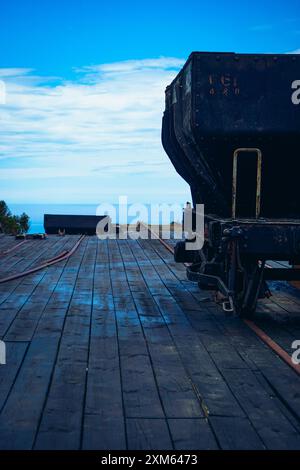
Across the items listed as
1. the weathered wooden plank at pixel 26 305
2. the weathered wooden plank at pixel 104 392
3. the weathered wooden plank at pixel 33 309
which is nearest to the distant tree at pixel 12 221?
the weathered wooden plank at pixel 33 309

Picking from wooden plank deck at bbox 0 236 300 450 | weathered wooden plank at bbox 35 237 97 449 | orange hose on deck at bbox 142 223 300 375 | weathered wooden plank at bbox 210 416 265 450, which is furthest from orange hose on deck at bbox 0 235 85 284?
weathered wooden plank at bbox 210 416 265 450

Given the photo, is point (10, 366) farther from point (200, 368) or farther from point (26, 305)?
point (26, 305)

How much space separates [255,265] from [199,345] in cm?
151

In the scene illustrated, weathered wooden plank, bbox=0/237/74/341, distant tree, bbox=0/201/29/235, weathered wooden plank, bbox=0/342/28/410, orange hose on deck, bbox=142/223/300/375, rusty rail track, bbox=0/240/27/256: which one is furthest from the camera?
distant tree, bbox=0/201/29/235

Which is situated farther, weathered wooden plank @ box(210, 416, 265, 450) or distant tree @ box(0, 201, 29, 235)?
distant tree @ box(0, 201, 29, 235)

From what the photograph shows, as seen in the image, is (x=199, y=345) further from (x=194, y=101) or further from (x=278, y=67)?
(x=278, y=67)

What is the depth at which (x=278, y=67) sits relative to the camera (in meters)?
6.66

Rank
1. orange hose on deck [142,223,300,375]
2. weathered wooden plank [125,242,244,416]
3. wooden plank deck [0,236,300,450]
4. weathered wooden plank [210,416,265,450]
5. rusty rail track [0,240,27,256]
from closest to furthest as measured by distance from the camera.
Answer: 1. weathered wooden plank [210,416,265,450]
2. wooden plank deck [0,236,300,450]
3. weathered wooden plank [125,242,244,416]
4. orange hose on deck [142,223,300,375]
5. rusty rail track [0,240,27,256]

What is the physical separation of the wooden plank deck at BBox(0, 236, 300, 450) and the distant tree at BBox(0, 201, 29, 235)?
34485 millimetres

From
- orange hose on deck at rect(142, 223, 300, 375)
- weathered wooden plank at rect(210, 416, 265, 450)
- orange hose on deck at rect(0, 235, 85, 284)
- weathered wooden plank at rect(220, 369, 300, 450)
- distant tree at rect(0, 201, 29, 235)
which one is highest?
weathered wooden plank at rect(210, 416, 265, 450)

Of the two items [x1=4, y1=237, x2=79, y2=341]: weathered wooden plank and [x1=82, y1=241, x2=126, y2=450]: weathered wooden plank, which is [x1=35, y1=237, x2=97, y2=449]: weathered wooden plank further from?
[x1=4, y1=237, x2=79, y2=341]: weathered wooden plank

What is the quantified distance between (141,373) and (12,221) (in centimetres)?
4072

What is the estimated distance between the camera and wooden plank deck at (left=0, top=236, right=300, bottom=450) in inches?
134

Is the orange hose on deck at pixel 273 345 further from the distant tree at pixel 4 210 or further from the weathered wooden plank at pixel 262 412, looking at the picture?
the distant tree at pixel 4 210
